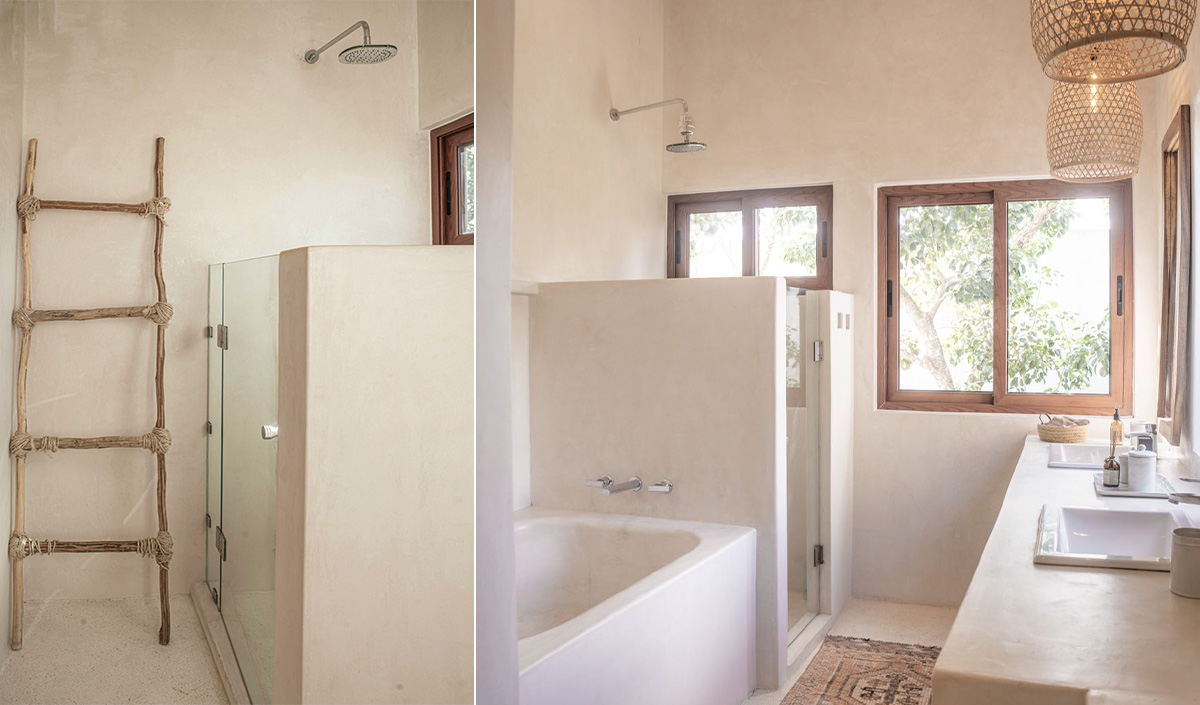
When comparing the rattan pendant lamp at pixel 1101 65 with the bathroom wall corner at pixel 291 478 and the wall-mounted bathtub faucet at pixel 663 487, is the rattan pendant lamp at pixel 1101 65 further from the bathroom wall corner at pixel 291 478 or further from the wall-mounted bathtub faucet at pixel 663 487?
the bathroom wall corner at pixel 291 478

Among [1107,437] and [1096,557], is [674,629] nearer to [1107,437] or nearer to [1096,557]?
[1096,557]

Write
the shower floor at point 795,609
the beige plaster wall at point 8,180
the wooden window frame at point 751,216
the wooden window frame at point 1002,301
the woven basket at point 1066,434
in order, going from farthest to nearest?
the wooden window frame at point 751,216
the wooden window frame at point 1002,301
the woven basket at point 1066,434
the shower floor at point 795,609
the beige plaster wall at point 8,180

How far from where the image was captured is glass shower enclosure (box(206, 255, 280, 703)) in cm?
23

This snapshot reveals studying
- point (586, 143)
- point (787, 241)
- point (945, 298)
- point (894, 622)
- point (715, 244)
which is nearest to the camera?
point (586, 143)

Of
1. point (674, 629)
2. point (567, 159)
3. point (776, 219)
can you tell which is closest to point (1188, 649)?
point (674, 629)

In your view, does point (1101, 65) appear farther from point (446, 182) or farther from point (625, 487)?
point (446, 182)

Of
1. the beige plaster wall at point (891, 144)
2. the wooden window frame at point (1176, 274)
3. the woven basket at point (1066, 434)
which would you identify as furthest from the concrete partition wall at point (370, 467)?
the beige plaster wall at point (891, 144)

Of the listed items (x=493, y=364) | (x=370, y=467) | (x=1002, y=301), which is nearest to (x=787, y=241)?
(x=1002, y=301)

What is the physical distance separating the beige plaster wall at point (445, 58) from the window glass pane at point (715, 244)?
3.71 metres

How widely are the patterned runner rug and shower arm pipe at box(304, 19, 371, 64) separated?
108 inches

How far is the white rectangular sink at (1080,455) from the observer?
2758 millimetres

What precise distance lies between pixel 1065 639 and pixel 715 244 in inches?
116

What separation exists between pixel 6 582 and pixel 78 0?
132mm

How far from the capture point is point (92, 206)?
0.22m
